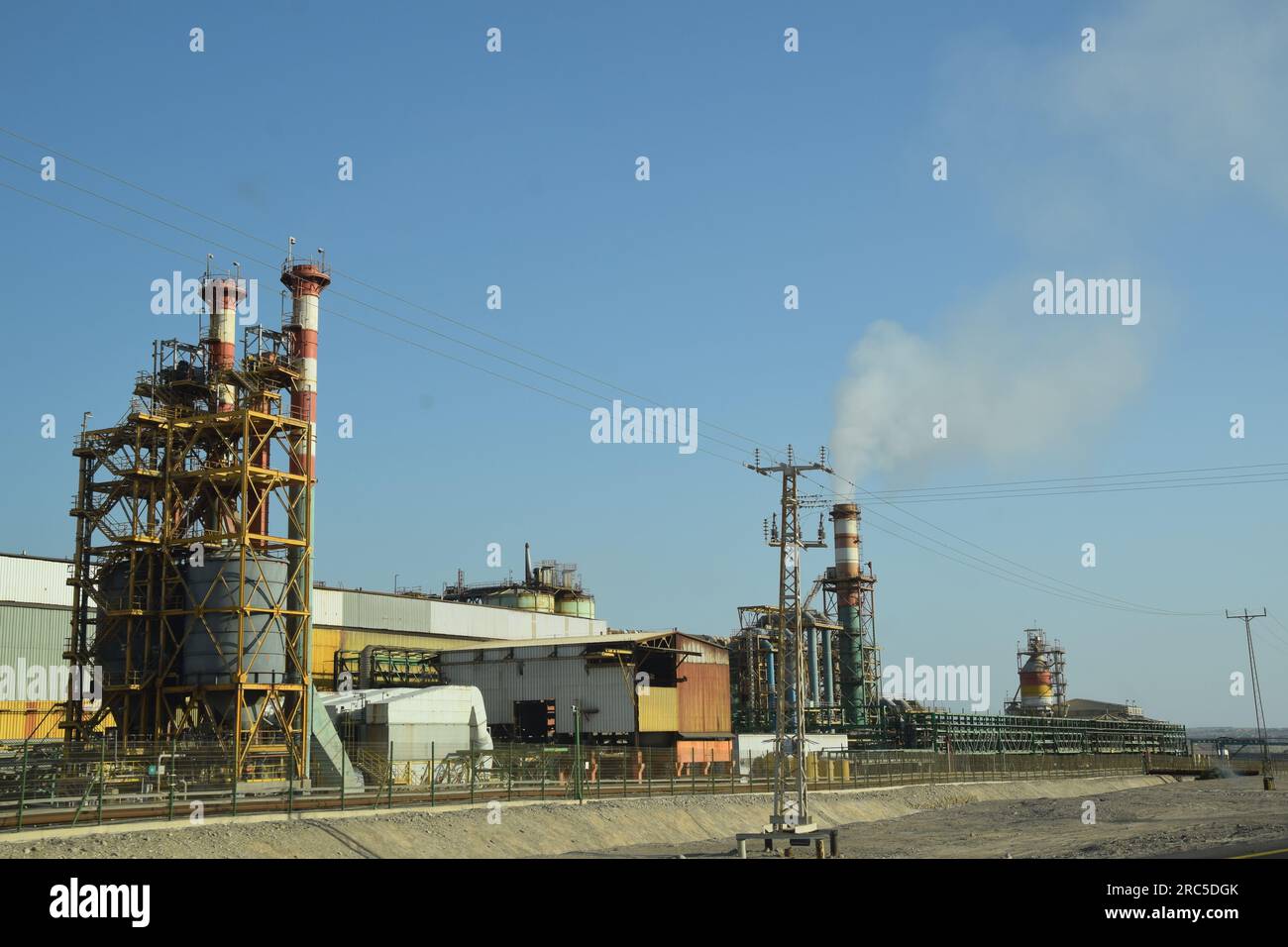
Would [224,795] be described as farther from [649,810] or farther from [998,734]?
[998,734]

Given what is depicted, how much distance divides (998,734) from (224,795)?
6651 cm

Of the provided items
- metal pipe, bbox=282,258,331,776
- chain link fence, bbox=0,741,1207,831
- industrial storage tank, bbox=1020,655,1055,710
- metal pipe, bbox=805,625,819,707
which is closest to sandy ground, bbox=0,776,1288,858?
chain link fence, bbox=0,741,1207,831

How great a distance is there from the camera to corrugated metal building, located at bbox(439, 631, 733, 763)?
5872 cm

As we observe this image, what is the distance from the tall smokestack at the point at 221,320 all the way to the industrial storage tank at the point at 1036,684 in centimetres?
8431

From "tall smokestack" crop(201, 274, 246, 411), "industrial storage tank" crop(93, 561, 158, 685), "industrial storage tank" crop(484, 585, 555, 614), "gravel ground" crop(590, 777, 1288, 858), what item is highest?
"tall smokestack" crop(201, 274, 246, 411)

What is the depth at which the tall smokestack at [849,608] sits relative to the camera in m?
84.7

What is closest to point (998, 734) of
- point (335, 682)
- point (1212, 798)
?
point (1212, 798)

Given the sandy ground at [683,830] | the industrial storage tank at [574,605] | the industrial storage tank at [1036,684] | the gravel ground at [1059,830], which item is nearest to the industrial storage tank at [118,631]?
the sandy ground at [683,830]

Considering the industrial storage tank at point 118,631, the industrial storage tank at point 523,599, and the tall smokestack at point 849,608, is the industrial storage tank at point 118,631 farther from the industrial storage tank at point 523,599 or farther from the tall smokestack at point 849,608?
the tall smokestack at point 849,608

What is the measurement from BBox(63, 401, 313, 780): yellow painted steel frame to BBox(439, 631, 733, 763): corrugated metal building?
16812mm

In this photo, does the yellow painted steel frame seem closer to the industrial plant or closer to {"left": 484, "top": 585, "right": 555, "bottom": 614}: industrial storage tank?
the industrial plant

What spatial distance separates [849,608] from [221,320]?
160ft
